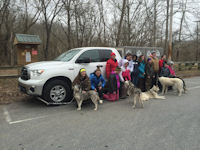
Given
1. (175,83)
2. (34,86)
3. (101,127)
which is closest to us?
(101,127)

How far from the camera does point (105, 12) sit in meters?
16.8

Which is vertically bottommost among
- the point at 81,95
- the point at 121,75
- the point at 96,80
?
the point at 81,95

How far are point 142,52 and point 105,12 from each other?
369 inches

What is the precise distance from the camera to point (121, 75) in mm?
5988

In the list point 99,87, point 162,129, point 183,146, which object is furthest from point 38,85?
point 183,146

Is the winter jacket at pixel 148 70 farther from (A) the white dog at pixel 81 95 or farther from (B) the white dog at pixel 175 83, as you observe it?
(A) the white dog at pixel 81 95

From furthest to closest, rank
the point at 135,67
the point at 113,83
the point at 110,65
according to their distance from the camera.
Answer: the point at 135,67
the point at 110,65
the point at 113,83

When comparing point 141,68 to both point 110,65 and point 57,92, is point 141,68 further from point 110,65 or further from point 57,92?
point 57,92

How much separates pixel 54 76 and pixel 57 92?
56cm

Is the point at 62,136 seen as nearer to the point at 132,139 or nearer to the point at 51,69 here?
the point at 132,139

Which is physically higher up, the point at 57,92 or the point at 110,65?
the point at 110,65

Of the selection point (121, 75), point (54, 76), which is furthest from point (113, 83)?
point (54, 76)

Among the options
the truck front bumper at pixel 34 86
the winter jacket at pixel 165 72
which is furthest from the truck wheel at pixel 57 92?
the winter jacket at pixel 165 72

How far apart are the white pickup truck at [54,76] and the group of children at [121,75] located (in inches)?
21.5
